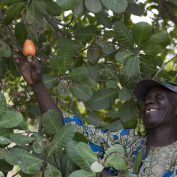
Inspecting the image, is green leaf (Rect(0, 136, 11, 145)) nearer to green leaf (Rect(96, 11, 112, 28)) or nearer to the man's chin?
the man's chin

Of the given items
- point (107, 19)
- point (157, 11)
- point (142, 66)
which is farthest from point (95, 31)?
point (157, 11)

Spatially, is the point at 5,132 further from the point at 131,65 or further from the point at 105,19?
the point at 105,19

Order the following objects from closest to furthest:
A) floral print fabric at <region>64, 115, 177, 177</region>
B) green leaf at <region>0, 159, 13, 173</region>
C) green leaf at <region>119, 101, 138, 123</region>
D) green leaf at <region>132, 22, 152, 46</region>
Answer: green leaf at <region>0, 159, 13, 173</region>
floral print fabric at <region>64, 115, 177, 177</region>
green leaf at <region>132, 22, 152, 46</region>
green leaf at <region>119, 101, 138, 123</region>

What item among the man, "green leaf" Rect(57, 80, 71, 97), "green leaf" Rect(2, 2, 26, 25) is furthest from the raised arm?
"green leaf" Rect(2, 2, 26, 25)

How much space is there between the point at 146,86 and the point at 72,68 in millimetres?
441

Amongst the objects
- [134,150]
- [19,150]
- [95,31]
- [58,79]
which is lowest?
[134,150]

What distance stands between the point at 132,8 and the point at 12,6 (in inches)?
33.9

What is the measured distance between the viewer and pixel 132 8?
325 cm

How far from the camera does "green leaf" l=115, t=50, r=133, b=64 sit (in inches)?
114

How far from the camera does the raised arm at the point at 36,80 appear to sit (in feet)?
8.95

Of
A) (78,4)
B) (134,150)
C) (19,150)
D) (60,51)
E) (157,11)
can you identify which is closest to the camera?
(19,150)

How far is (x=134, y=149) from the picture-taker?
3078mm

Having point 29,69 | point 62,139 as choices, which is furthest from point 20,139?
point 29,69

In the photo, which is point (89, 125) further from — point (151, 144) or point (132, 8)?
point (132, 8)
